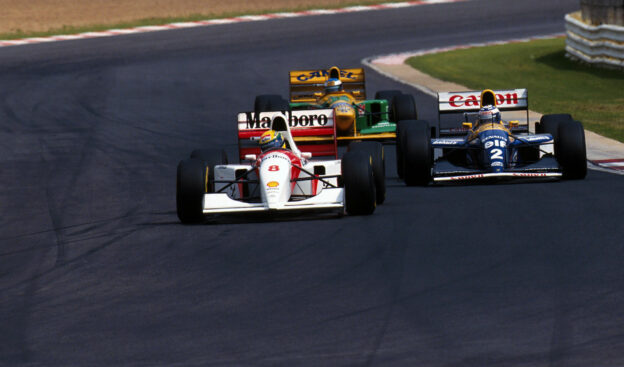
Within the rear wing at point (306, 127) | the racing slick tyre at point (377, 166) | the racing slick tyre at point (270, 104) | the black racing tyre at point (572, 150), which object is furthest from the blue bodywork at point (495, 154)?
the racing slick tyre at point (270, 104)

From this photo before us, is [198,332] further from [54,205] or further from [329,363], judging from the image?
[54,205]

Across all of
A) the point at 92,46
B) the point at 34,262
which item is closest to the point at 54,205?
the point at 34,262

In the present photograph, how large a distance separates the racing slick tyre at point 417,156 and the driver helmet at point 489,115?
2.81 feet

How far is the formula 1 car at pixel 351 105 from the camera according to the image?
71.2ft

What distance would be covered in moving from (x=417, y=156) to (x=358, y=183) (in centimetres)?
254

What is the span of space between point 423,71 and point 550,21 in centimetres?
1427

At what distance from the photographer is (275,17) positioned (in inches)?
1998

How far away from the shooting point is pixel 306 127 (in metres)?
17.8

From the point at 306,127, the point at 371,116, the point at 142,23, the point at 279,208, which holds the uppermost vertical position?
the point at 306,127

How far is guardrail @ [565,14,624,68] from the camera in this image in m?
31.7

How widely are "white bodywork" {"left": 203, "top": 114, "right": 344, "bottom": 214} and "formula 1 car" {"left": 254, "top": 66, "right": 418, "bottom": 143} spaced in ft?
19.2

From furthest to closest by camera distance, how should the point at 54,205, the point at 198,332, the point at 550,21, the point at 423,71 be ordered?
the point at 550,21
the point at 423,71
the point at 54,205
the point at 198,332

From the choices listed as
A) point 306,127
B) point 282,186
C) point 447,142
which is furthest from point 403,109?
point 282,186

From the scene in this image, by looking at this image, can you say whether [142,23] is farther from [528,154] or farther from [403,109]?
[528,154]
